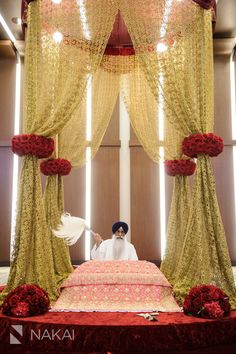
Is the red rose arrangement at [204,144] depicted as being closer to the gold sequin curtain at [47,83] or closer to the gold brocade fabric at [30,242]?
the gold sequin curtain at [47,83]

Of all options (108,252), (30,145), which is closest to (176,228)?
(108,252)

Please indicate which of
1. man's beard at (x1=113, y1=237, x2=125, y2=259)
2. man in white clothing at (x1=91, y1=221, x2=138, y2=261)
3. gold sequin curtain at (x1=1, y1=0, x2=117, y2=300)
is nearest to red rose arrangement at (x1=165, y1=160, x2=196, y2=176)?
man in white clothing at (x1=91, y1=221, x2=138, y2=261)

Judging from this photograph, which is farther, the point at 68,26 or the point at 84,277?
the point at 68,26

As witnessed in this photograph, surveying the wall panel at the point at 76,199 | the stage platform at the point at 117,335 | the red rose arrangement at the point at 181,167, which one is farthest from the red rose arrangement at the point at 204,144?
the wall panel at the point at 76,199

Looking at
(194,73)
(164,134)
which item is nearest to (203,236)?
(194,73)

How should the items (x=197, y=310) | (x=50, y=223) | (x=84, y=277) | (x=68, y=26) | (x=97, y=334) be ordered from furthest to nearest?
(x=50, y=223) < (x=68, y=26) < (x=84, y=277) < (x=197, y=310) < (x=97, y=334)

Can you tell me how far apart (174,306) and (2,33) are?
17.5 feet

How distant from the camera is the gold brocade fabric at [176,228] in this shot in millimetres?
3986

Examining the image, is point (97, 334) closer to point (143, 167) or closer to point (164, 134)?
point (164, 134)

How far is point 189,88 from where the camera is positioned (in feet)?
10.0

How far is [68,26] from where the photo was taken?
3299mm

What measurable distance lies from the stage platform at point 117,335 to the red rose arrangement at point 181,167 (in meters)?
1.96

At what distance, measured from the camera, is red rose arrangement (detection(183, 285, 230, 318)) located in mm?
2436

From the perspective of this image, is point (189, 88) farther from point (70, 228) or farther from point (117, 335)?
point (117, 335)
